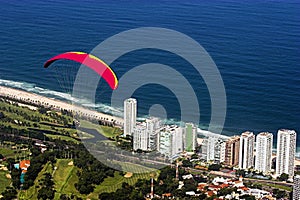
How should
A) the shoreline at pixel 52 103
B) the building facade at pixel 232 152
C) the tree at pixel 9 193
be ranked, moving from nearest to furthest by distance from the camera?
the tree at pixel 9 193 < the building facade at pixel 232 152 < the shoreline at pixel 52 103

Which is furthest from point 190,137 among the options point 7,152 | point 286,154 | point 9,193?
point 9,193

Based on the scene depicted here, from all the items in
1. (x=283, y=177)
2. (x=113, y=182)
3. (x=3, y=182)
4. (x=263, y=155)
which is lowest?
(x=3, y=182)

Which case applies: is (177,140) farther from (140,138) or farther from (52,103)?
(52,103)

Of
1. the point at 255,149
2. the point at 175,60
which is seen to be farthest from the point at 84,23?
the point at 255,149

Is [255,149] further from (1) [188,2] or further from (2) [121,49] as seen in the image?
(1) [188,2]

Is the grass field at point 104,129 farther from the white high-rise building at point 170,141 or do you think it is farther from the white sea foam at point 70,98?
the white high-rise building at point 170,141

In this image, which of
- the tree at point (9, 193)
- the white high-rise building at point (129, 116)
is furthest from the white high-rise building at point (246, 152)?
the tree at point (9, 193)

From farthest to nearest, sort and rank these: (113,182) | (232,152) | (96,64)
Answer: (232,152) < (113,182) < (96,64)

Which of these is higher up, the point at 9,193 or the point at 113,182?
the point at 113,182
